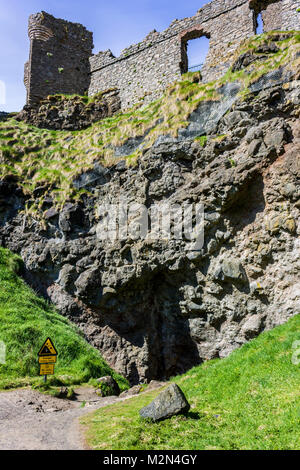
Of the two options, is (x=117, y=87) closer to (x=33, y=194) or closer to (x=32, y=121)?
(x=32, y=121)

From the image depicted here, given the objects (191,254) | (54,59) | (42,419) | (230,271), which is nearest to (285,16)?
(191,254)

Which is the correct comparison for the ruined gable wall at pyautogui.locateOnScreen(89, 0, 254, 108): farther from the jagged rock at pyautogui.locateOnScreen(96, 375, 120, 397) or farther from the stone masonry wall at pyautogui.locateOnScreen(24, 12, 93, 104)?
the jagged rock at pyautogui.locateOnScreen(96, 375, 120, 397)

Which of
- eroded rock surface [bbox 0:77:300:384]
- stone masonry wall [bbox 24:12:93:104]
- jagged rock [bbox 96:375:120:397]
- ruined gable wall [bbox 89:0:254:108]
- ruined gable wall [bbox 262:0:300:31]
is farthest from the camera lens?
stone masonry wall [bbox 24:12:93:104]

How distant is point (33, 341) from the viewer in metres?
15.2

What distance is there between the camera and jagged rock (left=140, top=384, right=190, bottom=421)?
25.6 ft

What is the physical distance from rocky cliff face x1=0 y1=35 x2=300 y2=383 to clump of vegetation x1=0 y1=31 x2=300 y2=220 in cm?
63

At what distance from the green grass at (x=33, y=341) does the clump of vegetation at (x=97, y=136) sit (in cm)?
488

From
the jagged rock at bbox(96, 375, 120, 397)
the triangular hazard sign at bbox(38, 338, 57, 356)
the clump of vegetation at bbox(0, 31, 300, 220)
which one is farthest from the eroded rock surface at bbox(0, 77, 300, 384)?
the triangular hazard sign at bbox(38, 338, 57, 356)

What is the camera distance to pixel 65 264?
63.3ft

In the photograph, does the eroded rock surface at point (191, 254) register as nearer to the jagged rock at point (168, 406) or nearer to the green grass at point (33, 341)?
the green grass at point (33, 341)

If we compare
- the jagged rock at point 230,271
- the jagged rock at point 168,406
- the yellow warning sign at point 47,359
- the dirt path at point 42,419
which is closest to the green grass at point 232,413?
the jagged rock at point 168,406

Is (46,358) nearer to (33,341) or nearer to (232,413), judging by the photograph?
(33,341)

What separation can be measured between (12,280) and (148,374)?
27.2 feet
